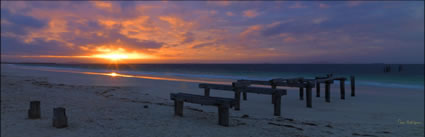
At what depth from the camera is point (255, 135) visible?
646 centimetres

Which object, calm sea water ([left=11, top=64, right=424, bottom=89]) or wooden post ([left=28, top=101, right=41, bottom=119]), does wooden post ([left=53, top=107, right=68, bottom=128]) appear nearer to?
wooden post ([left=28, top=101, right=41, bottom=119])

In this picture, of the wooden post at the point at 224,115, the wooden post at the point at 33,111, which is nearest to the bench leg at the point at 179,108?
the wooden post at the point at 224,115

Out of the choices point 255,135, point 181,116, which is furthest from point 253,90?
point 255,135

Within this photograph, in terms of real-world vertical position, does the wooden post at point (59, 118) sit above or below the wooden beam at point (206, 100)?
below

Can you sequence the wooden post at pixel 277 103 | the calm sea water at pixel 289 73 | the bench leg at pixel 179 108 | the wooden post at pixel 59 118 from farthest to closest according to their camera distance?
the calm sea water at pixel 289 73, the wooden post at pixel 277 103, the bench leg at pixel 179 108, the wooden post at pixel 59 118

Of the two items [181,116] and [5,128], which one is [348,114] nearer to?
[181,116]

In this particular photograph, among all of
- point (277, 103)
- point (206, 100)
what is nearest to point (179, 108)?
point (206, 100)

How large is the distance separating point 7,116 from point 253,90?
8.57 meters

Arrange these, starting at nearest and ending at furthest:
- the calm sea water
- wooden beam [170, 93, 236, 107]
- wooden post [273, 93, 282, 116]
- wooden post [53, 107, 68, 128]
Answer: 1. wooden post [53, 107, 68, 128]
2. wooden beam [170, 93, 236, 107]
3. wooden post [273, 93, 282, 116]
4. the calm sea water

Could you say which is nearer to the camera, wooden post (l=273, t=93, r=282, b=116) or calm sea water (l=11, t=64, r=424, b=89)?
wooden post (l=273, t=93, r=282, b=116)

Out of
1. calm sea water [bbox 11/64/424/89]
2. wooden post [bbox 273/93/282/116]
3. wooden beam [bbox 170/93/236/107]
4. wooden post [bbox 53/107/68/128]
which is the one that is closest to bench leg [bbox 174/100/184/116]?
wooden beam [bbox 170/93/236/107]

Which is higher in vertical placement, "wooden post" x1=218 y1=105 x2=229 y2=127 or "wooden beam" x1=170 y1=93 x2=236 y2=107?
"wooden beam" x1=170 y1=93 x2=236 y2=107

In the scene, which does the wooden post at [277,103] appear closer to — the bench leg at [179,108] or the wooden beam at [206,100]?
the wooden beam at [206,100]

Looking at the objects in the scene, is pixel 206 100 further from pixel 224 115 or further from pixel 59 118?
pixel 59 118
